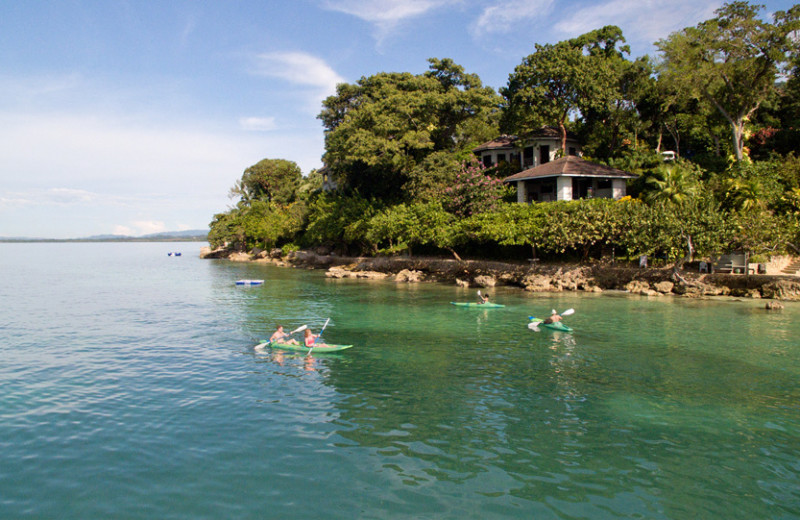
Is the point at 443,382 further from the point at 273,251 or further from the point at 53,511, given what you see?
the point at 273,251

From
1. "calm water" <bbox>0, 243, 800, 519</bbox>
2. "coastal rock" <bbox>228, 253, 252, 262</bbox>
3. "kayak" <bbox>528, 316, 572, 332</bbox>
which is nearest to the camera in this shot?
"calm water" <bbox>0, 243, 800, 519</bbox>

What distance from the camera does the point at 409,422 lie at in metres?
13.2

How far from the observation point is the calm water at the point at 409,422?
9.50 m

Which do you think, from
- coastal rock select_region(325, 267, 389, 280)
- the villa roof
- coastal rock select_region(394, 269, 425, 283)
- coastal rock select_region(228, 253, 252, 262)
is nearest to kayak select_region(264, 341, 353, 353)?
coastal rock select_region(394, 269, 425, 283)

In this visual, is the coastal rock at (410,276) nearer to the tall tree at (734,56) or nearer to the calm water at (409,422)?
the calm water at (409,422)

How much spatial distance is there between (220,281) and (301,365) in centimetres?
3660

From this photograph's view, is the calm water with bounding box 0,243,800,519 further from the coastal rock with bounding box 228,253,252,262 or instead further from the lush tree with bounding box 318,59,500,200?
the coastal rock with bounding box 228,253,252,262

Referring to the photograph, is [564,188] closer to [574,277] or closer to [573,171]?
[573,171]

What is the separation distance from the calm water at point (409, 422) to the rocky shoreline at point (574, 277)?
28.6 feet

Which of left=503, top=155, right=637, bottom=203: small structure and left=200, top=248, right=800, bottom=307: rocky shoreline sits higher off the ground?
left=503, top=155, right=637, bottom=203: small structure

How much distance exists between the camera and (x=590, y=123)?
190ft

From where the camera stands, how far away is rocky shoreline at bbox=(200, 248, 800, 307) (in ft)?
113

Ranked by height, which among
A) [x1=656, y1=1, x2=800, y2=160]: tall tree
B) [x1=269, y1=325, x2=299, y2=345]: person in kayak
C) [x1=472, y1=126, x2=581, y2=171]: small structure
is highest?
[x1=656, y1=1, x2=800, y2=160]: tall tree

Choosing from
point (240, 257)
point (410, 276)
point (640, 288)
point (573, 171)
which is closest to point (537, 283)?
point (640, 288)
